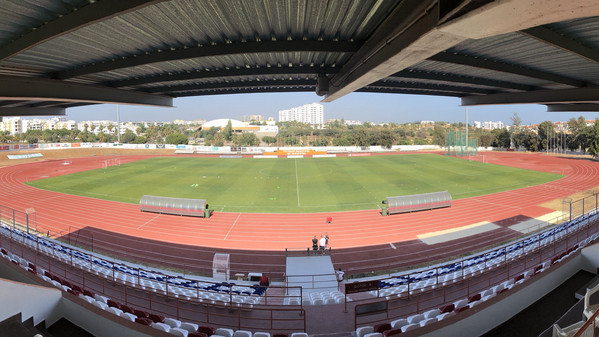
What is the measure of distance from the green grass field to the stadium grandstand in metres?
6.69

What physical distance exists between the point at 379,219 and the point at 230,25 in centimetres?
1756

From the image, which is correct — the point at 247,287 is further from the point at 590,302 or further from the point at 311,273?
the point at 590,302

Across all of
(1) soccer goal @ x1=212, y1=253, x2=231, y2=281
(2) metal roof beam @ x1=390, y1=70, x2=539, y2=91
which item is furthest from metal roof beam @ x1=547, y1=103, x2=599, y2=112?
(1) soccer goal @ x1=212, y1=253, x2=231, y2=281

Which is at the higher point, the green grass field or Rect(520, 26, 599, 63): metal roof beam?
Rect(520, 26, 599, 63): metal roof beam

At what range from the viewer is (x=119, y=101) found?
441 inches

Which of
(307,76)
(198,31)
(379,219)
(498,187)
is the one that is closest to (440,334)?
(198,31)

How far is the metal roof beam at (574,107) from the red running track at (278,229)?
23.9ft

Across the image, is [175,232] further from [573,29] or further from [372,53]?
[573,29]

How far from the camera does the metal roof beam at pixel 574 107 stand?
1655 cm

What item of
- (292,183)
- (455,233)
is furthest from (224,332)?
(292,183)

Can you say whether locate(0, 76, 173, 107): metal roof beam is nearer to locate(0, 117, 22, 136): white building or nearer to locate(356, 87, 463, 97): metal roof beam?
locate(356, 87, 463, 97): metal roof beam

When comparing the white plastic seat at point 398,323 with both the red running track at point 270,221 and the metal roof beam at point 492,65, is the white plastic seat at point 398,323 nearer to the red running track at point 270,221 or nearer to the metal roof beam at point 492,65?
the metal roof beam at point 492,65

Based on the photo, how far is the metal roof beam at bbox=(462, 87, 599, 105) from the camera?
1102 centimetres

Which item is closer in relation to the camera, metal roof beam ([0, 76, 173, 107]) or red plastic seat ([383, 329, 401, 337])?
red plastic seat ([383, 329, 401, 337])
